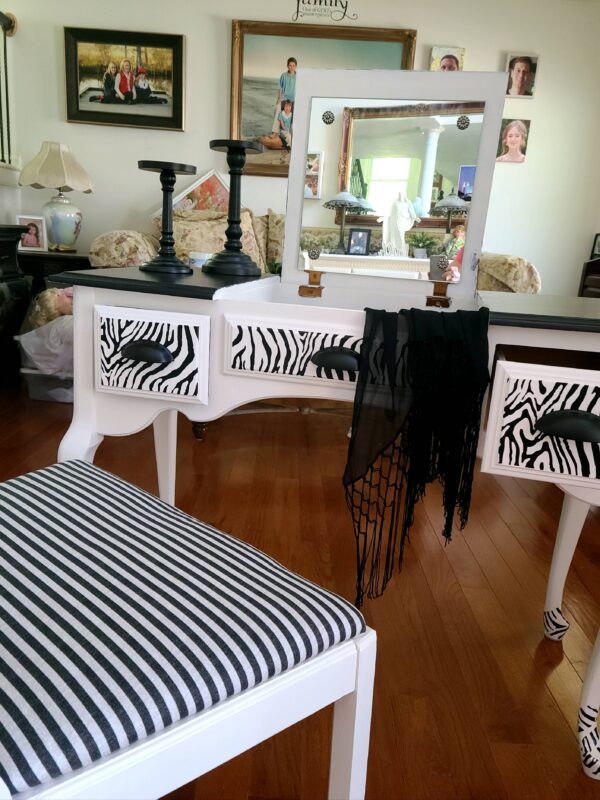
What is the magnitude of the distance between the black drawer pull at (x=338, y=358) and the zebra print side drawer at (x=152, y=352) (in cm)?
20

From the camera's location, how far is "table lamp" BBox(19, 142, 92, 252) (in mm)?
3162

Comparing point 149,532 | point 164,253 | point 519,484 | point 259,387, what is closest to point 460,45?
point 519,484

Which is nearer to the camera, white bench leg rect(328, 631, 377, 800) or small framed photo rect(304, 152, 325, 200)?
white bench leg rect(328, 631, 377, 800)

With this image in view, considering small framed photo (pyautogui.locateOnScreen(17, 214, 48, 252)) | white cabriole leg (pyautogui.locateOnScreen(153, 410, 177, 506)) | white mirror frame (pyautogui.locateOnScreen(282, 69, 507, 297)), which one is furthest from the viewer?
small framed photo (pyautogui.locateOnScreen(17, 214, 48, 252))

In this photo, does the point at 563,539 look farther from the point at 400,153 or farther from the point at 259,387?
the point at 400,153

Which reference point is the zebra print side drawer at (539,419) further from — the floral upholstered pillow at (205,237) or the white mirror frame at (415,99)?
the floral upholstered pillow at (205,237)

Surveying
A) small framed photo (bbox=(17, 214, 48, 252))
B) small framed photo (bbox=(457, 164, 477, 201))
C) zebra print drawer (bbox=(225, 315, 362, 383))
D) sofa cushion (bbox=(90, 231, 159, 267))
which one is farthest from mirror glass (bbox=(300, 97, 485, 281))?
small framed photo (bbox=(17, 214, 48, 252))

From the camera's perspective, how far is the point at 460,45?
11.4 feet

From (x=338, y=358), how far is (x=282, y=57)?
3130mm

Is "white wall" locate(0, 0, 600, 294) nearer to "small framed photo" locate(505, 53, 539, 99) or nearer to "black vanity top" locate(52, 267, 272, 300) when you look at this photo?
"small framed photo" locate(505, 53, 539, 99)

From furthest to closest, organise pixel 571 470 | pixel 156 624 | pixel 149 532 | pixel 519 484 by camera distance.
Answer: pixel 519 484 < pixel 571 470 < pixel 149 532 < pixel 156 624

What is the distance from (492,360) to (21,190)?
358 cm

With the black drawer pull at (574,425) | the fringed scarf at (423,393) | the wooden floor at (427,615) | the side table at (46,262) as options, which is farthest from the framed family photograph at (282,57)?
the black drawer pull at (574,425)

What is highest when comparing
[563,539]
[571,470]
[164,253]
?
[164,253]
